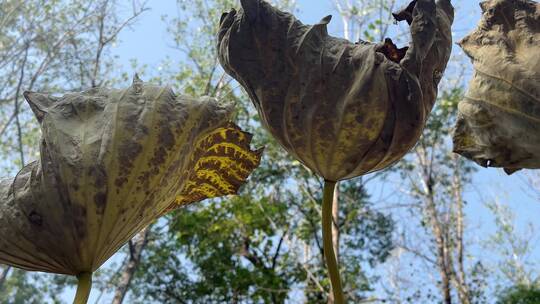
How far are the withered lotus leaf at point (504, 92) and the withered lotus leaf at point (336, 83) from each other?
0.20ft

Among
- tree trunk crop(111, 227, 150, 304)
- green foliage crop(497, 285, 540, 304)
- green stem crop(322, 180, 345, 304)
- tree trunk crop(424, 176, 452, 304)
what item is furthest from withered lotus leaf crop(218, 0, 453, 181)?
tree trunk crop(424, 176, 452, 304)

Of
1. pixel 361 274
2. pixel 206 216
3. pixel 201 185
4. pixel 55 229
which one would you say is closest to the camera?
pixel 55 229

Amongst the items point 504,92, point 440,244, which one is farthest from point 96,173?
point 440,244

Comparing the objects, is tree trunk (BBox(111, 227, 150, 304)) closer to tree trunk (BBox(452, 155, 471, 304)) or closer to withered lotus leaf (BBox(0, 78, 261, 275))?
tree trunk (BBox(452, 155, 471, 304))

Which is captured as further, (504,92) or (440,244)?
(440,244)

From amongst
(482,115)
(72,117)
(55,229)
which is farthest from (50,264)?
(482,115)

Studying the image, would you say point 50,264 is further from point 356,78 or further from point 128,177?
point 356,78

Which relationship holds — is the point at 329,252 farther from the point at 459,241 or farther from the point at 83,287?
the point at 459,241

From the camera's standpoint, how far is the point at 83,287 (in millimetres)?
517

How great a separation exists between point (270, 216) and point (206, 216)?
40.9 inches

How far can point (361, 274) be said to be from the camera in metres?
→ 9.13

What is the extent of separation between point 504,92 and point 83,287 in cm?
47

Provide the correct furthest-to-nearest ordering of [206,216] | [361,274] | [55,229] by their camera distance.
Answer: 1. [361,274]
2. [206,216]
3. [55,229]

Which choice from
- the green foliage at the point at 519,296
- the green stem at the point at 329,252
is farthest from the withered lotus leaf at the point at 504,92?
the green foliage at the point at 519,296
